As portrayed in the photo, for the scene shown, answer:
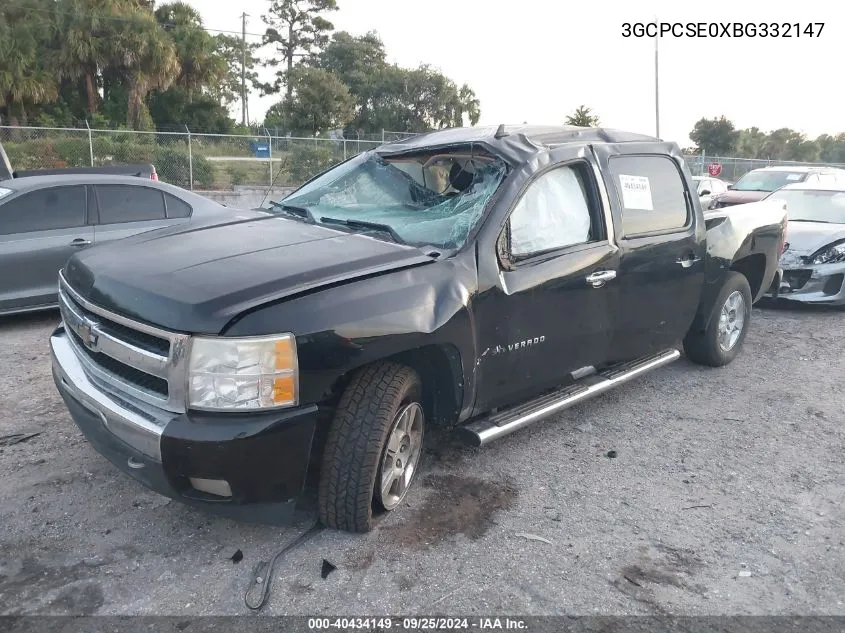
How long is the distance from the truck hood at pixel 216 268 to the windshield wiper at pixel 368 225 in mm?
132

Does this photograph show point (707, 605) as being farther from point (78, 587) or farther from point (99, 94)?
point (99, 94)

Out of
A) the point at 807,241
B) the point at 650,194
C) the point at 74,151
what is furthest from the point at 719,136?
the point at 650,194

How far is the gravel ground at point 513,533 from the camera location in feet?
9.11

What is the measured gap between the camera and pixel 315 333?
2742 mm

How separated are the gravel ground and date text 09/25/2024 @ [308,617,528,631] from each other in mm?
52

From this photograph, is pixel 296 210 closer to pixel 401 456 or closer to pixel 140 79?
pixel 401 456

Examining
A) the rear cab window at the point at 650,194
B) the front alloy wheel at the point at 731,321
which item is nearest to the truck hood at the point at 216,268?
the rear cab window at the point at 650,194

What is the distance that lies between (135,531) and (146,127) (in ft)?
89.3

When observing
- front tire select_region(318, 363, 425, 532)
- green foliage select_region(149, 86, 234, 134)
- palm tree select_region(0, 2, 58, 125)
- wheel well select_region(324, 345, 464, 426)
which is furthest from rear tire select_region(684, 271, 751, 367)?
green foliage select_region(149, 86, 234, 134)

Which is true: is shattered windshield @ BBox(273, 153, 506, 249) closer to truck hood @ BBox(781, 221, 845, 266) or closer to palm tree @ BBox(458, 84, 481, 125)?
truck hood @ BBox(781, 221, 845, 266)

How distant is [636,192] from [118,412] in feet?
10.7

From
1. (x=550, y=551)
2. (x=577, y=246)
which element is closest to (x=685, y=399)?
(x=577, y=246)

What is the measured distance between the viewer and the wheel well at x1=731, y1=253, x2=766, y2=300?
5951 mm

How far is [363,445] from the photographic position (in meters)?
2.95
